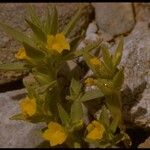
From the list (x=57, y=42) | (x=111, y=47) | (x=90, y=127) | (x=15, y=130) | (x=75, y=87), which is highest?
(x=57, y=42)

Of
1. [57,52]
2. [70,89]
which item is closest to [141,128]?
[70,89]

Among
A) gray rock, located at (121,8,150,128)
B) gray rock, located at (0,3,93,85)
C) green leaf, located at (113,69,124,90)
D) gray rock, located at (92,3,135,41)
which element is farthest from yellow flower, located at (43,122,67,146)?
gray rock, located at (92,3,135,41)

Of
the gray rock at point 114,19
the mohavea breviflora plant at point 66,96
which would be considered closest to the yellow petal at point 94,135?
the mohavea breviflora plant at point 66,96

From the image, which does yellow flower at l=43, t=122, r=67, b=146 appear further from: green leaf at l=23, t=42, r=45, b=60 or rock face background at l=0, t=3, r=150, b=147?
green leaf at l=23, t=42, r=45, b=60

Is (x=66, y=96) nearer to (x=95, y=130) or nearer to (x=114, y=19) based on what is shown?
(x=95, y=130)

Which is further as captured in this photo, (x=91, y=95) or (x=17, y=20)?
(x=17, y=20)

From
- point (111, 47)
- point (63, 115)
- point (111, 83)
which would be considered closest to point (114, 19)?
point (111, 47)
